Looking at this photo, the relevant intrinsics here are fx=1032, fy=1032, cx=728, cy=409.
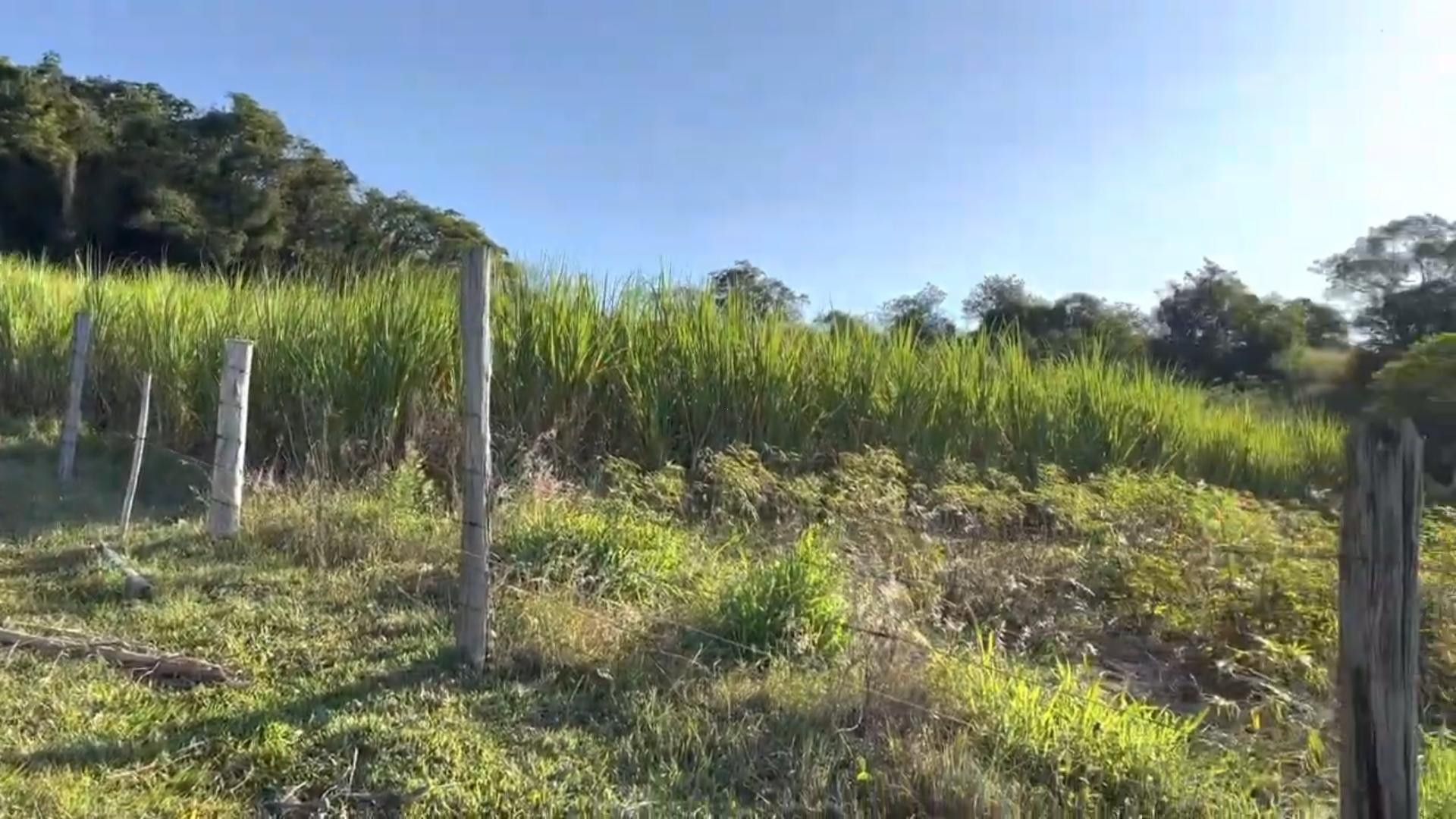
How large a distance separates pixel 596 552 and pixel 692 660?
4.13 ft

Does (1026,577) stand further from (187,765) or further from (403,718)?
(187,765)

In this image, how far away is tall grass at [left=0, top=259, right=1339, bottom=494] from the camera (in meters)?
7.64

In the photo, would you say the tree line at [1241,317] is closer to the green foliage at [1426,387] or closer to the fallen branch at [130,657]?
the green foliage at [1426,387]

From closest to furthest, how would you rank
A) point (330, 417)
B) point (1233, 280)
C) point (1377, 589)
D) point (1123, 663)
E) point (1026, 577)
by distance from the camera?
point (1377, 589) < point (1123, 663) < point (1026, 577) < point (330, 417) < point (1233, 280)

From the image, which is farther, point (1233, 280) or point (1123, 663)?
point (1233, 280)

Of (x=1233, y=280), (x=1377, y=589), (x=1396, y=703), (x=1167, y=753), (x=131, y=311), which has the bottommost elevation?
(x=1167, y=753)

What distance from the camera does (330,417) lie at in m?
7.35

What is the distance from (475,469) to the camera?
3.89 m

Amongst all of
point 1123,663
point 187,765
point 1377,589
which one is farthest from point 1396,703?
point 187,765

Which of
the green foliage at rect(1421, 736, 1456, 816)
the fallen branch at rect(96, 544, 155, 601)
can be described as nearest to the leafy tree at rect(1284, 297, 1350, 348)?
the green foliage at rect(1421, 736, 1456, 816)

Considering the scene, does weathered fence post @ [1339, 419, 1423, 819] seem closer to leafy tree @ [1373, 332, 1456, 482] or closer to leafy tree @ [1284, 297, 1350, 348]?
leafy tree @ [1373, 332, 1456, 482]

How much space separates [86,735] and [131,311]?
6675mm

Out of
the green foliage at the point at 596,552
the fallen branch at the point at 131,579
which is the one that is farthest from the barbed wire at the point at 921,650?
the fallen branch at the point at 131,579

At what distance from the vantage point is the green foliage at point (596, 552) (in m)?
4.86
